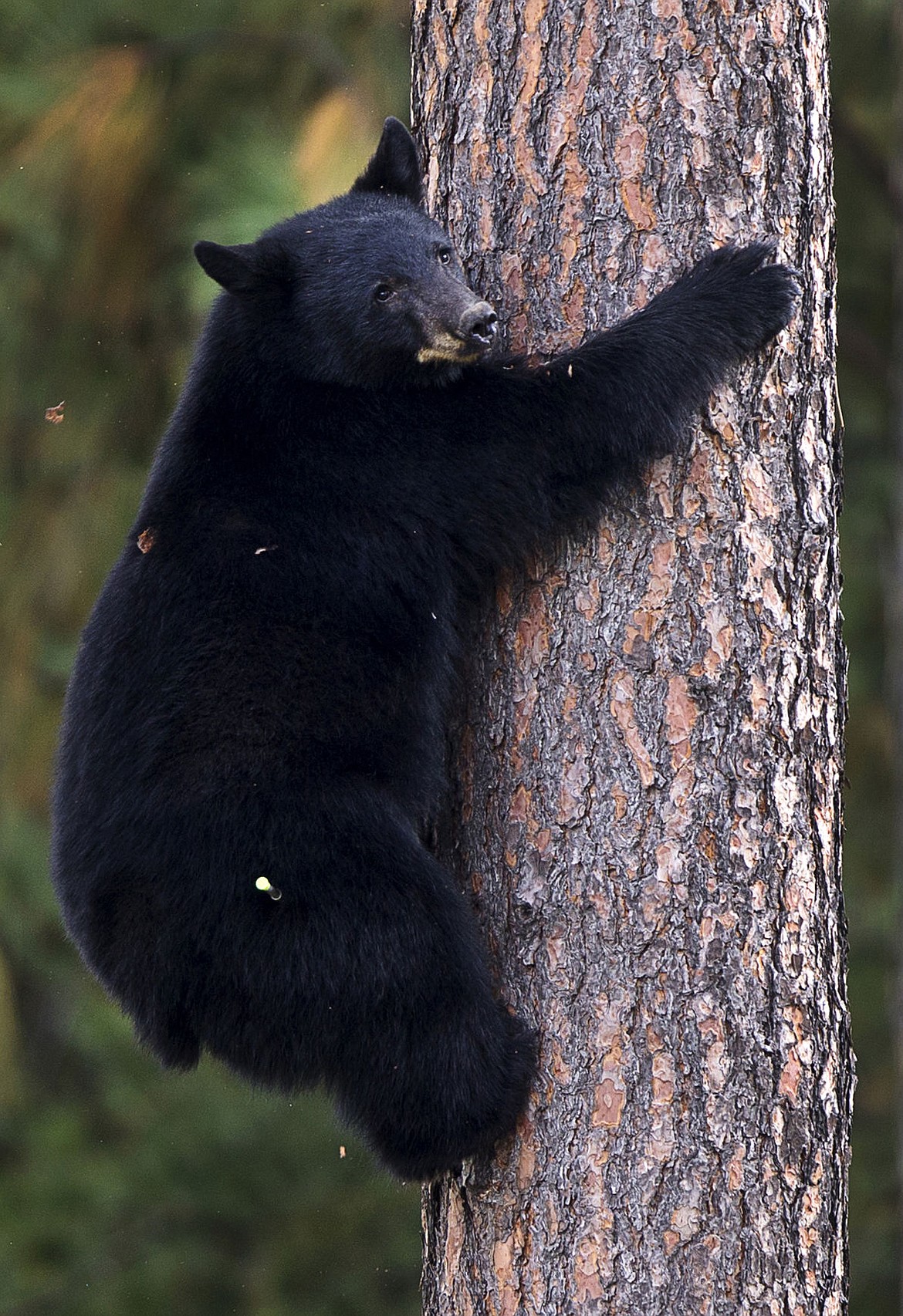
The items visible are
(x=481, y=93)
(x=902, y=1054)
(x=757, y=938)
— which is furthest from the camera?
(x=902, y=1054)

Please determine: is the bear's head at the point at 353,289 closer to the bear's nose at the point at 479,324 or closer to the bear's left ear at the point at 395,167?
the bear's left ear at the point at 395,167

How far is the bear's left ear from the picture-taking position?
128 inches

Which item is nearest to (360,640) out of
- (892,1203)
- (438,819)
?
(438,819)

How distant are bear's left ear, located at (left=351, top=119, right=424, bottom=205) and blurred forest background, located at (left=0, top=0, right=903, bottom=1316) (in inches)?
113

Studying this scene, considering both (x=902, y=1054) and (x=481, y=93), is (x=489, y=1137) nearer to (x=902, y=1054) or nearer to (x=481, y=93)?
(x=481, y=93)

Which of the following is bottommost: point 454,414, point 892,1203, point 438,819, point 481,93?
point 892,1203

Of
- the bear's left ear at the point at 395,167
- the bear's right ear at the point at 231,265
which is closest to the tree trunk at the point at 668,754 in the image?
the bear's left ear at the point at 395,167

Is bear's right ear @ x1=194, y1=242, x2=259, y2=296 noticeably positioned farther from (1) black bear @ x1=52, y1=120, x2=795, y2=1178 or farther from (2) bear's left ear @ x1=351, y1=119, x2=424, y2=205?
(2) bear's left ear @ x1=351, y1=119, x2=424, y2=205

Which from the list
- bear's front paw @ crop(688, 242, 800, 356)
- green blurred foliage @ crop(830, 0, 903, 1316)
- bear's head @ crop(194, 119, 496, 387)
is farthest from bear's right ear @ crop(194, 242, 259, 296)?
green blurred foliage @ crop(830, 0, 903, 1316)

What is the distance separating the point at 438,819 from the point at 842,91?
717cm

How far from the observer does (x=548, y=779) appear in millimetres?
2707

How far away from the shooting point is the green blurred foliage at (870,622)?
8.83 meters

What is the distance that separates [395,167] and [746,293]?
98 cm

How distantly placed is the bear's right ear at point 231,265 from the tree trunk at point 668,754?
22.1 inches
